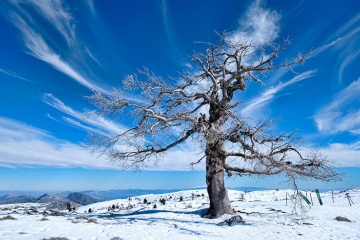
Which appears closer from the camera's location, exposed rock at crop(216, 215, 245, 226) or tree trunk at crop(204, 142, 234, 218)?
exposed rock at crop(216, 215, 245, 226)

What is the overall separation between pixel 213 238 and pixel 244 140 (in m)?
5.94

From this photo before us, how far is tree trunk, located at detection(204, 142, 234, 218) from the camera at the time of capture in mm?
14367

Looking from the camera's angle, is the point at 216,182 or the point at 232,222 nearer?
the point at 232,222

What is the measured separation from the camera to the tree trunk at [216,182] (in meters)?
14.4

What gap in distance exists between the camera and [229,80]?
1598 centimetres

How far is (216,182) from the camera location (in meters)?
14.8

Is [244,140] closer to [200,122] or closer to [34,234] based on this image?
[200,122]

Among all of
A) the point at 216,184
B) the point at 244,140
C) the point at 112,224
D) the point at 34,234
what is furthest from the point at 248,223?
the point at 34,234

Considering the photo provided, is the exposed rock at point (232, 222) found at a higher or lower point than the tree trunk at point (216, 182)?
lower

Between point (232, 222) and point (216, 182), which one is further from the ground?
point (216, 182)

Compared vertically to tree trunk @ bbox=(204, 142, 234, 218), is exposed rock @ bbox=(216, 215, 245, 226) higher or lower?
lower

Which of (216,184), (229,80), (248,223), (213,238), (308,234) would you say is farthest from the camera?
(229,80)

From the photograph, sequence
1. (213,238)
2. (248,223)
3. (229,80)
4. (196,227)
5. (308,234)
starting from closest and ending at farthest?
(213,238) < (308,234) < (196,227) < (248,223) < (229,80)

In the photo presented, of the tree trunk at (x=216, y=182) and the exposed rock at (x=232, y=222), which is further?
the tree trunk at (x=216, y=182)
